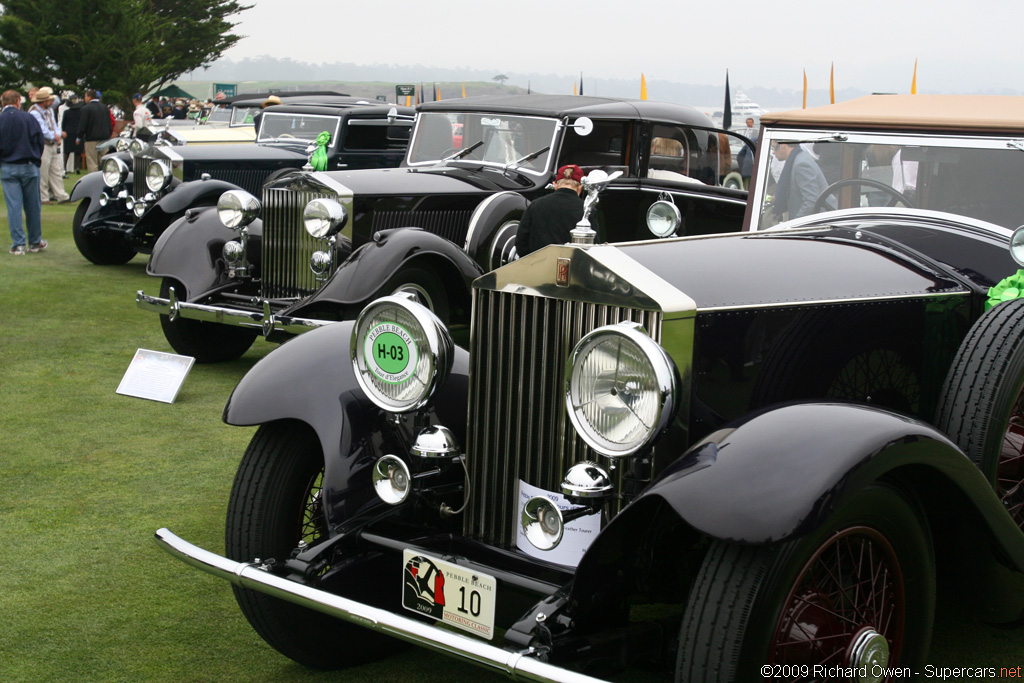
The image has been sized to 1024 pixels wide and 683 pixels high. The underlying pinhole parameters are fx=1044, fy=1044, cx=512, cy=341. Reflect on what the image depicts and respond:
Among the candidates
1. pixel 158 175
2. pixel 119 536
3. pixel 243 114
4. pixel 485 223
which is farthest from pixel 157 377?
pixel 243 114

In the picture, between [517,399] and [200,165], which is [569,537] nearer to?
[517,399]

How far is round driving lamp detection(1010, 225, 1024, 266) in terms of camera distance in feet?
11.3

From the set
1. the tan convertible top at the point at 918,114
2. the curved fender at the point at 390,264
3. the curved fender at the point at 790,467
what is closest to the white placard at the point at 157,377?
the curved fender at the point at 390,264

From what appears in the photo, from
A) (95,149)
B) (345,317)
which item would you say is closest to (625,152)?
(345,317)

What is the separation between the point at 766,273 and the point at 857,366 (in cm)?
42

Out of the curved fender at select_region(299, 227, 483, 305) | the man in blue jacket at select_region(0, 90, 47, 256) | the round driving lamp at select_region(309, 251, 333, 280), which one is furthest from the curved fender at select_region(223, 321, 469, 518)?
the man in blue jacket at select_region(0, 90, 47, 256)

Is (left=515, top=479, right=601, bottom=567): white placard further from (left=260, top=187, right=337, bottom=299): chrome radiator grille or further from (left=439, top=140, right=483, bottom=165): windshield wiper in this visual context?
(left=439, top=140, right=483, bottom=165): windshield wiper

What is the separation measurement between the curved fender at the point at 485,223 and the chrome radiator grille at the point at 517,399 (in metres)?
4.35

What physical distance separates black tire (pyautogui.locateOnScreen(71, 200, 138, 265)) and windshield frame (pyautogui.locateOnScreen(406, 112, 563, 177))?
152 inches

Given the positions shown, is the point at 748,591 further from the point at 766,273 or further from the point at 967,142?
the point at 967,142

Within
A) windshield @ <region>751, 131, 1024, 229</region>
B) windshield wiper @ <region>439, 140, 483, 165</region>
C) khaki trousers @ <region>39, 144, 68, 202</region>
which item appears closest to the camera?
windshield @ <region>751, 131, 1024, 229</region>

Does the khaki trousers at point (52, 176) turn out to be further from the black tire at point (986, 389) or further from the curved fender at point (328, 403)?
the black tire at point (986, 389)

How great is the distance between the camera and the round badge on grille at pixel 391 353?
2924 mm

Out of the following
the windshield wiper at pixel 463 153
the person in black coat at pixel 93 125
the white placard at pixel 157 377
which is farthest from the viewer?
the person in black coat at pixel 93 125
